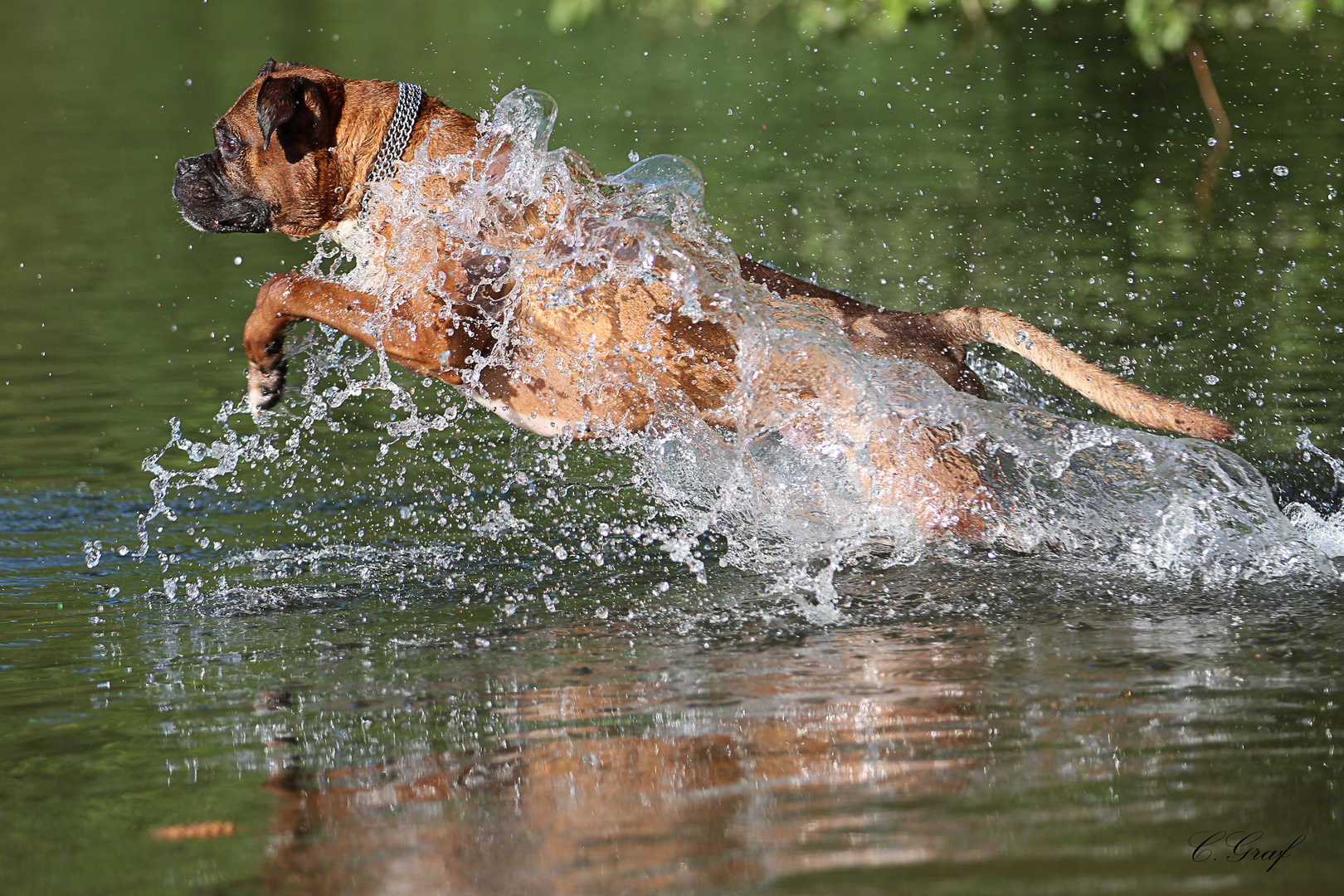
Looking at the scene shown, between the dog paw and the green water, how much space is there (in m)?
0.76

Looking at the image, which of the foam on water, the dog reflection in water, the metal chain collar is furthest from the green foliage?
the dog reflection in water

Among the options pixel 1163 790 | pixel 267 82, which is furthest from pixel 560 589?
pixel 1163 790

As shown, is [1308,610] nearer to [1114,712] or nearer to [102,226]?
[1114,712]

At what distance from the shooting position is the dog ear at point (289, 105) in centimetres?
523

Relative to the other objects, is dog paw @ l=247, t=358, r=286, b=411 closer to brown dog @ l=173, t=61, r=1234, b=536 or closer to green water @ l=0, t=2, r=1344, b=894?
brown dog @ l=173, t=61, r=1234, b=536

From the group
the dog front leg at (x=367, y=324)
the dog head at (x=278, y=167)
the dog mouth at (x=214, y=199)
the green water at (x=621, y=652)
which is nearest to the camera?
the green water at (x=621, y=652)

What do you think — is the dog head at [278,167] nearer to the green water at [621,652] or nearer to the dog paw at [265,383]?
the dog paw at [265,383]

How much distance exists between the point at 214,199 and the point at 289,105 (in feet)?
1.70

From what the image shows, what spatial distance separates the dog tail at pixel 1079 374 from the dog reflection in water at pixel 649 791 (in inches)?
55.2

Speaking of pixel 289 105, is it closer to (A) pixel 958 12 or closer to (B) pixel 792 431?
(B) pixel 792 431

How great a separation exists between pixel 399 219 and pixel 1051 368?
2.56 meters

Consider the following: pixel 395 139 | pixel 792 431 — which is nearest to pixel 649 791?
pixel 792 431

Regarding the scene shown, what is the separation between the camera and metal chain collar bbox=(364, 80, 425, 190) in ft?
17.5

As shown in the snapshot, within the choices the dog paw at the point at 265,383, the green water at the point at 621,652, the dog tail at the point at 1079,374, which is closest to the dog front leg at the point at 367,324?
the dog paw at the point at 265,383
